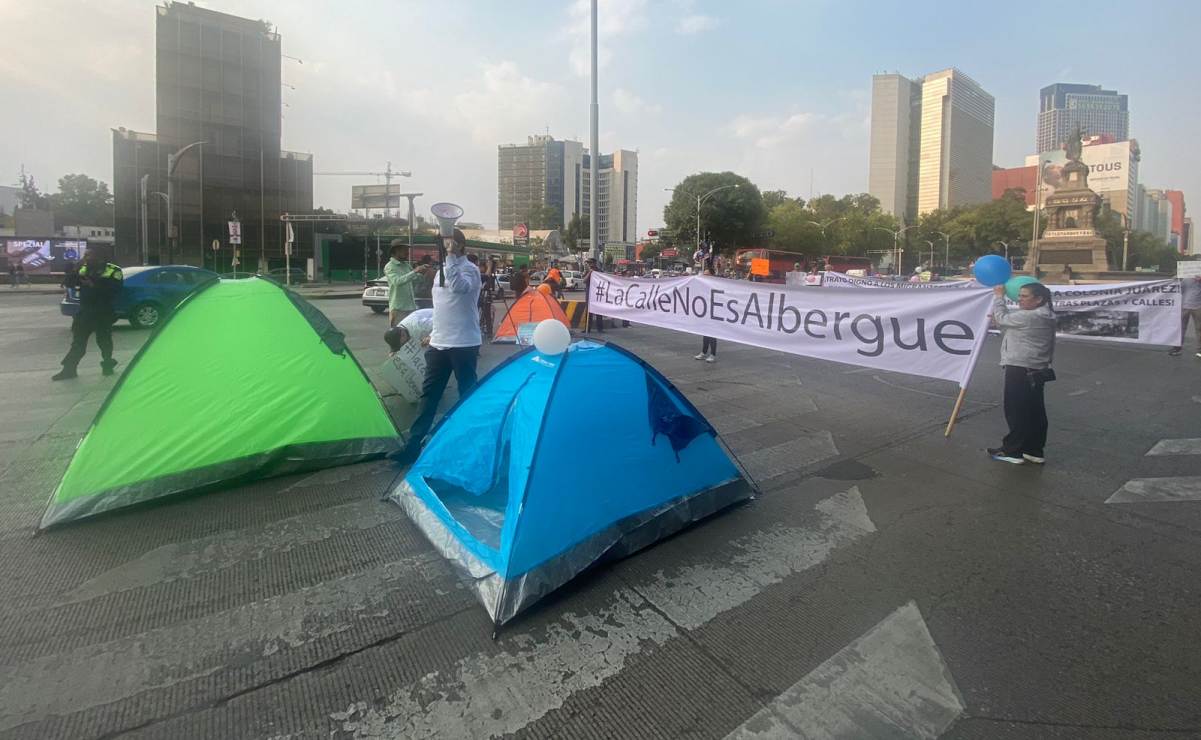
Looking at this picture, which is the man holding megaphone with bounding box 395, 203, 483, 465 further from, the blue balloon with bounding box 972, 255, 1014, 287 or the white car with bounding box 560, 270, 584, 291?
the white car with bounding box 560, 270, 584, 291

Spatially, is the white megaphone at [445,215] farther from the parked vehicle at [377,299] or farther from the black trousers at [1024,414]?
the parked vehicle at [377,299]

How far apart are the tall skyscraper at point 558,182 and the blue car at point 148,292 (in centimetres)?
9951

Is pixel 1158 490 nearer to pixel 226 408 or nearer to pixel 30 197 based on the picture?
pixel 226 408

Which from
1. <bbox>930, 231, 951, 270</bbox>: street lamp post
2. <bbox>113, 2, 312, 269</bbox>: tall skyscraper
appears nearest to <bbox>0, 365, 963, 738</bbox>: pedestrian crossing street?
<bbox>113, 2, 312, 269</bbox>: tall skyscraper

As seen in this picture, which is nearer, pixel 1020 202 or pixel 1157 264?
pixel 1020 202

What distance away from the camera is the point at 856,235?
2975 inches

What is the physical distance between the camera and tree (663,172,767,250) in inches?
2400

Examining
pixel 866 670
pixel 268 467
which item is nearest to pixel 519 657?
pixel 866 670

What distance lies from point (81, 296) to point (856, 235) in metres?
78.2

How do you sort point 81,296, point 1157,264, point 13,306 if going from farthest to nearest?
point 1157,264 → point 13,306 → point 81,296

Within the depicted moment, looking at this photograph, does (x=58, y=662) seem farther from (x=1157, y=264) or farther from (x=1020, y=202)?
(x=1157, y=264)

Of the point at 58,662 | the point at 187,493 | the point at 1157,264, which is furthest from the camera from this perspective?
the point at 1157,264

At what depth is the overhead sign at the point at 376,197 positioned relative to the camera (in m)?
52.9

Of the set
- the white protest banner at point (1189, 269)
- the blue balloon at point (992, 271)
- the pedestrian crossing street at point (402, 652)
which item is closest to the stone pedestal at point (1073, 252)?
the white protest banner at point (1189, 269)
